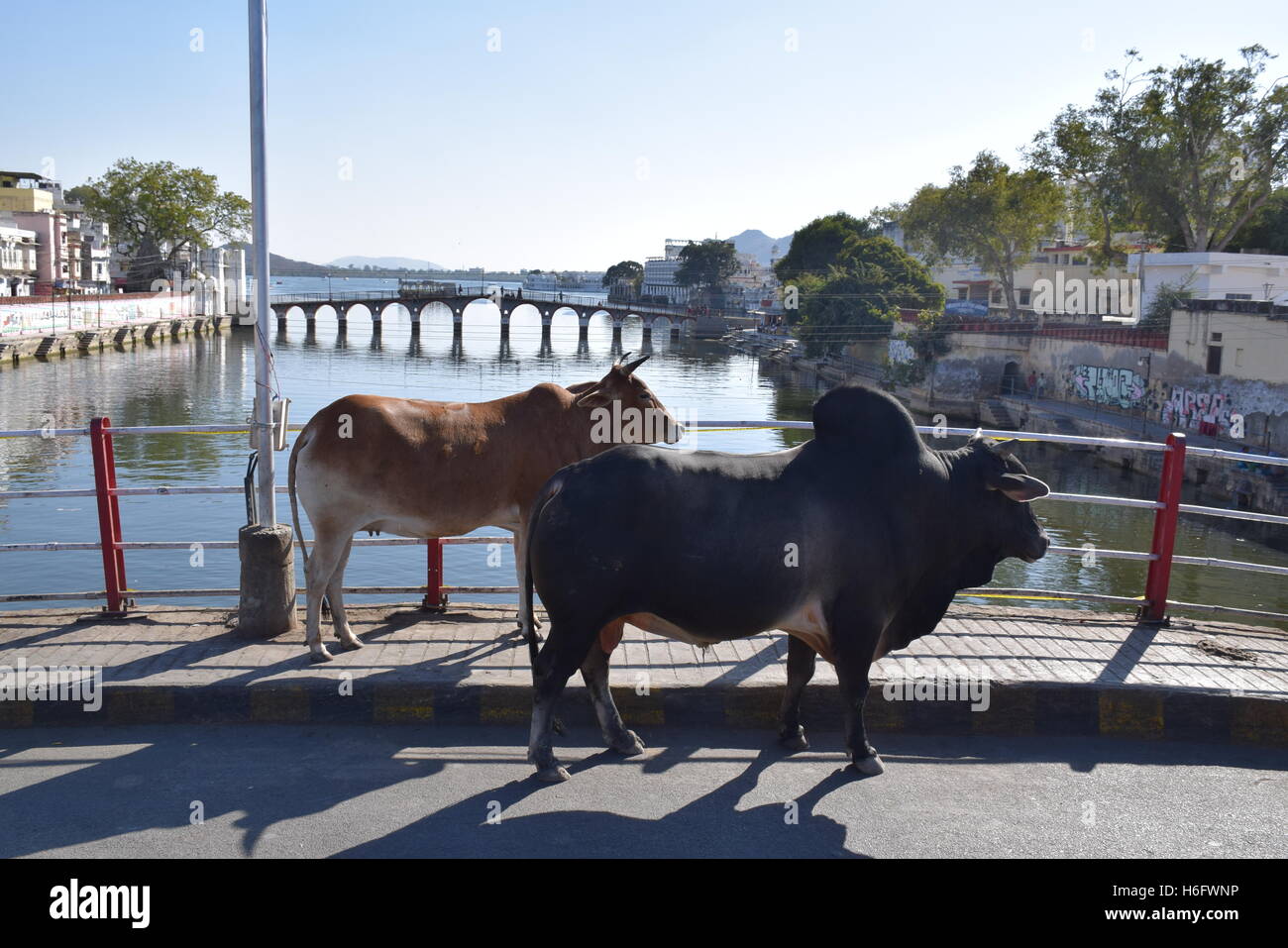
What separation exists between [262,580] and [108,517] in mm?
1223

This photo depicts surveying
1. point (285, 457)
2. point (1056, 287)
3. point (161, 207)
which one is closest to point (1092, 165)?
point (1056, 287)

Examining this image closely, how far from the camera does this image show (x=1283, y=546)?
96.4 ft

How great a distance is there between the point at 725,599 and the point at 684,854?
47.3 inches

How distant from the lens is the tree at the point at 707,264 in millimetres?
141625

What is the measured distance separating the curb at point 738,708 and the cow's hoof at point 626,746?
0.43 meters

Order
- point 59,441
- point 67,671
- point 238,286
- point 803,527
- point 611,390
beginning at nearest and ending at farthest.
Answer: point 803,527 < point 67,671 < point 611,390 < point 59,441 < point 238,286

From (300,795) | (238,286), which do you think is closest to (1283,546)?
(300,795)

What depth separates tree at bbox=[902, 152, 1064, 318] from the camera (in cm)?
6344

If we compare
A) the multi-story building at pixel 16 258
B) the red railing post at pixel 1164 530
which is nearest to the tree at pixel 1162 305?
the red railing post at pixel 1164 530

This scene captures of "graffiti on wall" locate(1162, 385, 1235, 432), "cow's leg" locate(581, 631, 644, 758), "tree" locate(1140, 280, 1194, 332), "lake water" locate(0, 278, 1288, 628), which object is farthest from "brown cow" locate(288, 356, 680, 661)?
"tree" locate(1140, 280, 1194, 332)

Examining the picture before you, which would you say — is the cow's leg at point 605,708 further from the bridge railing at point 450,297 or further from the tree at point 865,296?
the bridge railing at point 450,297

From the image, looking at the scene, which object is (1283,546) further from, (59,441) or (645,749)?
(59,441)

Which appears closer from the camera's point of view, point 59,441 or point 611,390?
point 611,390
